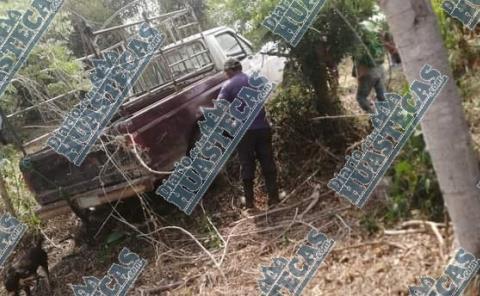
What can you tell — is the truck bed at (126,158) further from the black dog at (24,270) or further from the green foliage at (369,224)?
the green foliage at (369,224)

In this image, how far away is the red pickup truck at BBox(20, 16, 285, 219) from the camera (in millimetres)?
4691

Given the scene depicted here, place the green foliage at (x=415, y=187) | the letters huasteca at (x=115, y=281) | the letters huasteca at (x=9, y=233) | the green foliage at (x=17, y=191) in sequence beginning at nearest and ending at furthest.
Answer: the green foliage at (x=415, y=187) → the letters huasteca at (x=115, y=281) → the letters huasteca at (x=9, y=233) → the green foliage at (x=17, y=191)

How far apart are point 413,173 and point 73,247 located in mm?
4293

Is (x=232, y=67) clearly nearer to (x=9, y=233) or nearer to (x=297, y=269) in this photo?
(x=297, y=269)

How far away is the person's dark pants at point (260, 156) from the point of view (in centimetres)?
482

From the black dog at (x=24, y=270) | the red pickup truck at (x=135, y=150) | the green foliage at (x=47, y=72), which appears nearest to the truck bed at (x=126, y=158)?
the red pickup truck at (x=135, y=150)

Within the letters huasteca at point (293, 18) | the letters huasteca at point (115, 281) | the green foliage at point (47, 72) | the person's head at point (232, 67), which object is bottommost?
the letters huasteca at point (115, 281)

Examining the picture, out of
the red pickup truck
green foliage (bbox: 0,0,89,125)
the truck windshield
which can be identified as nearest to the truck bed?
the red pickup truck

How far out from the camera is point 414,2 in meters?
2.10

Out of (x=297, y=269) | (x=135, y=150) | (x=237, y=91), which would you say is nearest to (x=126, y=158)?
(x=135, y=150)

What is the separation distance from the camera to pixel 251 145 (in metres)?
4.84

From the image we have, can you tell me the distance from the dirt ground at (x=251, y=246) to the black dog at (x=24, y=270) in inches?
11.1

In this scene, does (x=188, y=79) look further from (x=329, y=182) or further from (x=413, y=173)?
(x=413, y=173)

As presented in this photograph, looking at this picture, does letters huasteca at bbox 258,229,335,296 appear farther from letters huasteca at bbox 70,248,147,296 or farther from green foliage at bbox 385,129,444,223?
letters huasteca at bbox 70,248,147,296
